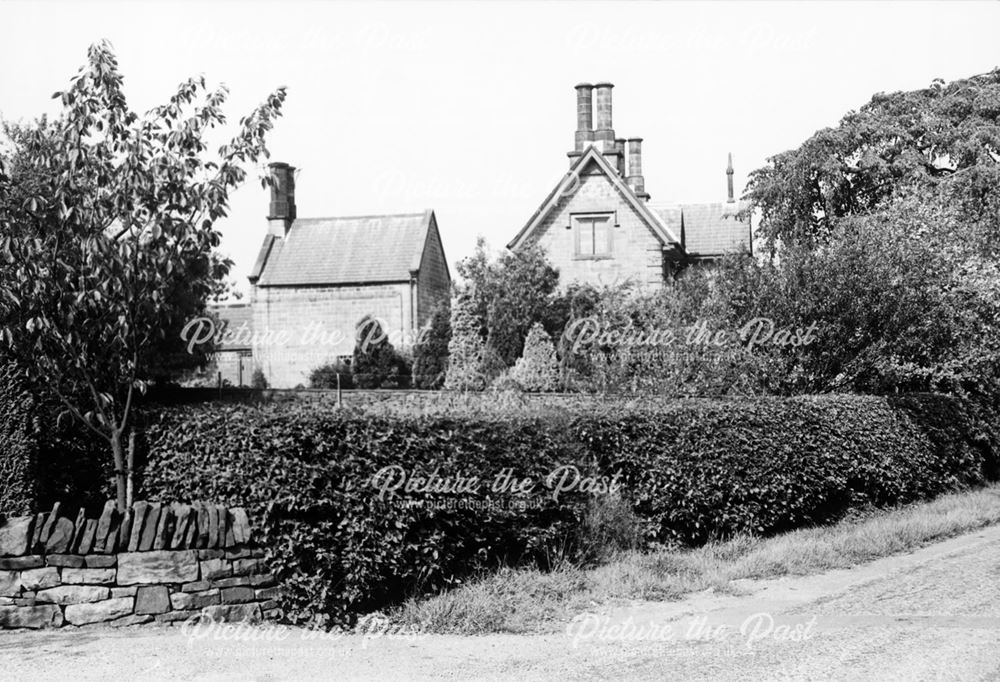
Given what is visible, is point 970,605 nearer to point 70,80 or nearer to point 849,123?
point 70,80

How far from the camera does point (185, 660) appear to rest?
7.19m

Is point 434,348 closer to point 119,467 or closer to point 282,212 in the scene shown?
point 282,212

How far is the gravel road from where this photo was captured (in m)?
6.96

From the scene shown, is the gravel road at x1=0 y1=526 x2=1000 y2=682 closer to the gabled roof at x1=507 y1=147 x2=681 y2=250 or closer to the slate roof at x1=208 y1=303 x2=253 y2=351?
the gabled roof at x1=507 y1=147 x2=681 y2=250

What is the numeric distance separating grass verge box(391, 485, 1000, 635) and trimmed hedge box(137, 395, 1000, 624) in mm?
346

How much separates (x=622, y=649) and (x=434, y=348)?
28.1 meters

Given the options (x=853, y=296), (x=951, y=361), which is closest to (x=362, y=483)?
(x=853, y=296)

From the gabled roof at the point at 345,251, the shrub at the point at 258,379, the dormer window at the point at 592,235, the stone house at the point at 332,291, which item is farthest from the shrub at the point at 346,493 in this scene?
the gabled roof at the point at 345,251

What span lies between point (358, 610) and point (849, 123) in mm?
31934

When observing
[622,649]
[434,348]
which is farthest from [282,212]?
[622,649]

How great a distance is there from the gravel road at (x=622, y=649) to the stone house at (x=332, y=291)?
111 feet

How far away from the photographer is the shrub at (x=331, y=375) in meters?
36.9

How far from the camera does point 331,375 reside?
37906mm

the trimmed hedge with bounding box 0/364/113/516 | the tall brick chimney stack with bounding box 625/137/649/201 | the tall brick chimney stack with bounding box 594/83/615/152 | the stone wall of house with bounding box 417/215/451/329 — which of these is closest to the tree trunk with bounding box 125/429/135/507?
the trimmed hedge with bounding box 0/364/113/516
